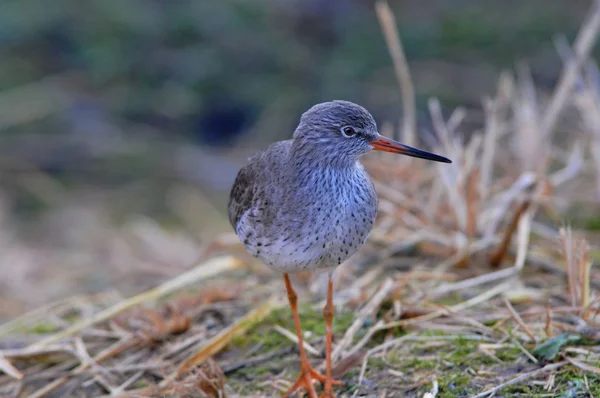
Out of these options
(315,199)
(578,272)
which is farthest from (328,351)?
(578,272)

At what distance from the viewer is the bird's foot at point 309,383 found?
387 cm

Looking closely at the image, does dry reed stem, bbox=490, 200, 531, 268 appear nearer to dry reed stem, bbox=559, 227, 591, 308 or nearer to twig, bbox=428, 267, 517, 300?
twig, bbox=428, 267, 517, 300

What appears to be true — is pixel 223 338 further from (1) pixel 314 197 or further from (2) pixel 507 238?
(2) pixel 507 238

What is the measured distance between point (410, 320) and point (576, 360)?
0.95 metres

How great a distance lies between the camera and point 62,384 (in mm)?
4441

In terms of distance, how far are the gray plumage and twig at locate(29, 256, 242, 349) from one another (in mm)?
1060

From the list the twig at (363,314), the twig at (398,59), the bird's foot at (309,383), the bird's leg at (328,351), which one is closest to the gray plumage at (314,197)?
the bird's leg at (328,351)

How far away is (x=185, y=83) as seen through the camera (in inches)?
398

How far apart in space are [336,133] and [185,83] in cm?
653

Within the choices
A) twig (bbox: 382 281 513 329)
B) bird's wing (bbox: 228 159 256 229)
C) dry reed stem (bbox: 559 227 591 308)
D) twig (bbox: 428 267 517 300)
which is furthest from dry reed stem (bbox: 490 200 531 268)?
bird's wing (bbox: 228 159 256 229)

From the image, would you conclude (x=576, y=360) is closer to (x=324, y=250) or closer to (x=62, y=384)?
(x=324, y=250)

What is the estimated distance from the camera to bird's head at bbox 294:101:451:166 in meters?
3.90

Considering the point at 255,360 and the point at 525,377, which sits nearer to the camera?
the point at 525,377

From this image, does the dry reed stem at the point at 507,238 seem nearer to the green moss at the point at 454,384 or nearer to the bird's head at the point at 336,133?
the bird's head at the point at 336,133
